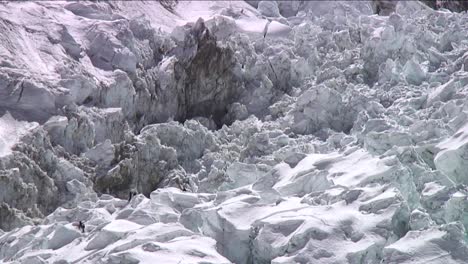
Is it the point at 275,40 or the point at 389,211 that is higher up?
the point at 389,211

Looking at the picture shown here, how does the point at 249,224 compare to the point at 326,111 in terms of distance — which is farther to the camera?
the point at 326,111

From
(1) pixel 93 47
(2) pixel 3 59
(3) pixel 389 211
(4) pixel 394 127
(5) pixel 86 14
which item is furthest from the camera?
(5) pixel 86 14

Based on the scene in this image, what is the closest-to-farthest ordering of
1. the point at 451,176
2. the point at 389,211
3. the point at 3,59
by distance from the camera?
1. the point at 389,211
2. the point at 451,176
3. the point at 3,59

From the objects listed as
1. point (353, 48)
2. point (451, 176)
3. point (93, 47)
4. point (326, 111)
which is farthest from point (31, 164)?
point (353, 48)

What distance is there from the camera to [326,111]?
30.0ft

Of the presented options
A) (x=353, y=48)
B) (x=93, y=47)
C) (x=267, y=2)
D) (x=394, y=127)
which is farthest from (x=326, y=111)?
(x=267, y=2)

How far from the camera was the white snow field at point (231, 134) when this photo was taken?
5.97 metres

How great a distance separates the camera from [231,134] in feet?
30.7

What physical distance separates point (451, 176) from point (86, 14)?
5682mm

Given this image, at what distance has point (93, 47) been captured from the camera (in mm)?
9992

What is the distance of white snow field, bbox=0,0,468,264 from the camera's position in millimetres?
5973

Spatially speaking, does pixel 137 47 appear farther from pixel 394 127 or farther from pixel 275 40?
pixel 394 127

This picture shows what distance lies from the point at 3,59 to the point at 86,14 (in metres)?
2.06

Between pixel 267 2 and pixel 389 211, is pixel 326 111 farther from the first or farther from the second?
pixel 267 2
